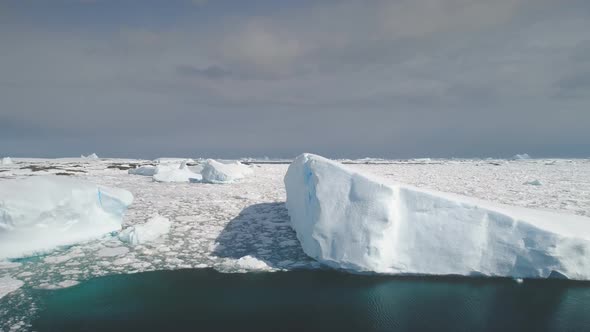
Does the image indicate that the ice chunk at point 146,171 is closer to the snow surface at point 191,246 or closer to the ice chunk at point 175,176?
the ice chunk at point 175,176

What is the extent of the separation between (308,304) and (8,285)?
445cm

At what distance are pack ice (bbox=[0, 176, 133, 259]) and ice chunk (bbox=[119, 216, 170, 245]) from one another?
1.63 ft

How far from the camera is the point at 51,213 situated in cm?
616

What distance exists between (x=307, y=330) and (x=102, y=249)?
4696 mm

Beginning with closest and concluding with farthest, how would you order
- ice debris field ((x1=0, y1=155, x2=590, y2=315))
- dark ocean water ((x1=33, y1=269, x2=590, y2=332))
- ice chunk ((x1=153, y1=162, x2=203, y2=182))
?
dark ocean water ((x1=33, y1=269, x2=590, y2=332)) < ice debris field ((x1=0, y1=155, x2=590, y2=315)) < ice chunk ((x1=153, y1=162, x2=203, y2=182))

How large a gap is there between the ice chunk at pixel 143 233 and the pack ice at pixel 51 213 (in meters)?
0.50

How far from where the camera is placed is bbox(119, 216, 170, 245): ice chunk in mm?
6684

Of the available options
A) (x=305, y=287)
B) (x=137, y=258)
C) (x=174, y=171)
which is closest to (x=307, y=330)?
(x=305, y=287)

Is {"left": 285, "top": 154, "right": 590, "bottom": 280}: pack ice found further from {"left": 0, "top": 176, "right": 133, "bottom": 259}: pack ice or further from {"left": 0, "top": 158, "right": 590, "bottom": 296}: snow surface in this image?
{"left": 0, "top": 176, "right": 133, "bottom": 259}: pack ice

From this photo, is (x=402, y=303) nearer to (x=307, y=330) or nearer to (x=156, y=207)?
(x=307, y=330)

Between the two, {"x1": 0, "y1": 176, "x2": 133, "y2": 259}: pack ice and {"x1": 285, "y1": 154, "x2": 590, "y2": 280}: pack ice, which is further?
{"x1": 0, "y1": 176, "x2": 133, "y2": 259}: pack ice

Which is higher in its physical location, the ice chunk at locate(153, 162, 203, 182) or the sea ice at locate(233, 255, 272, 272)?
the ice chunk at locate(153, 162, 203, 182)

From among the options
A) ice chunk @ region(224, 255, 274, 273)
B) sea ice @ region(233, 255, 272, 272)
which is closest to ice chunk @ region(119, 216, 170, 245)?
ice chunk @ region(224, 255, 274, 273)

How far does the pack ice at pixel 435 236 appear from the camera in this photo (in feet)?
16.2
